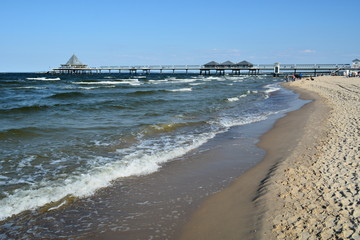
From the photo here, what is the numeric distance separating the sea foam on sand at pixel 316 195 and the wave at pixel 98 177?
2.62 m

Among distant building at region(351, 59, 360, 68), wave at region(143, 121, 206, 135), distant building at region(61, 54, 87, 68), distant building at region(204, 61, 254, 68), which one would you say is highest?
distant building at region(61, 54, 87, 68)

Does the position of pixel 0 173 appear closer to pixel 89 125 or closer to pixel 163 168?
pixel 163 168

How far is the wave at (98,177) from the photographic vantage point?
15.1 ft

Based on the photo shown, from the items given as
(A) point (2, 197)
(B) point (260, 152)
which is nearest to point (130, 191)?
(A) point (2, 197)

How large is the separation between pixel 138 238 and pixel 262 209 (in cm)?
169

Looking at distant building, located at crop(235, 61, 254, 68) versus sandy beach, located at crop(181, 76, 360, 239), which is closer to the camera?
sandy beach, located at crop(181, 76, 360, 239)

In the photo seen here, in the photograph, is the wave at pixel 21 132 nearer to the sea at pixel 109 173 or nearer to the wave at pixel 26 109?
the sea at pixel 109 173

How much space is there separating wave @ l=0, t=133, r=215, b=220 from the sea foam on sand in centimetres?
262

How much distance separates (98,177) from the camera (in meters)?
5.65

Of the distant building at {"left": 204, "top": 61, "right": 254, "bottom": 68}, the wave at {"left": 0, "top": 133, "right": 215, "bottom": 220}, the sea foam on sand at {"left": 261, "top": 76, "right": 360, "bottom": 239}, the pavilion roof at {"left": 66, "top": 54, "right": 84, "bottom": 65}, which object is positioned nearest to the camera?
the sea foam on sand at {"left": 261, "top": 76, "right": 360, "bottom": 239}

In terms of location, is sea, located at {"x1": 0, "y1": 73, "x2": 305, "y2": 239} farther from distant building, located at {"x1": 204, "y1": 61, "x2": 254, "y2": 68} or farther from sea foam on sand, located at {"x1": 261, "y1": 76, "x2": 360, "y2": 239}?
distant building, located at {"x1": 204, "y1": 61, "x2": 254, "y2": 68}

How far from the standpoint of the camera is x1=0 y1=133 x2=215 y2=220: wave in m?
4.62

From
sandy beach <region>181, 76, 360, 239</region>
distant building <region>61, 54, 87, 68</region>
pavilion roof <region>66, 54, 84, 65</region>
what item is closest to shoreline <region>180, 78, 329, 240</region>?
sandy beach <region>181, 76, 360, 239</region>

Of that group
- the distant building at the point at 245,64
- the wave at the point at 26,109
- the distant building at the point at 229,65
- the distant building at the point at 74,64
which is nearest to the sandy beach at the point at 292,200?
the wave at the point at 26,109
